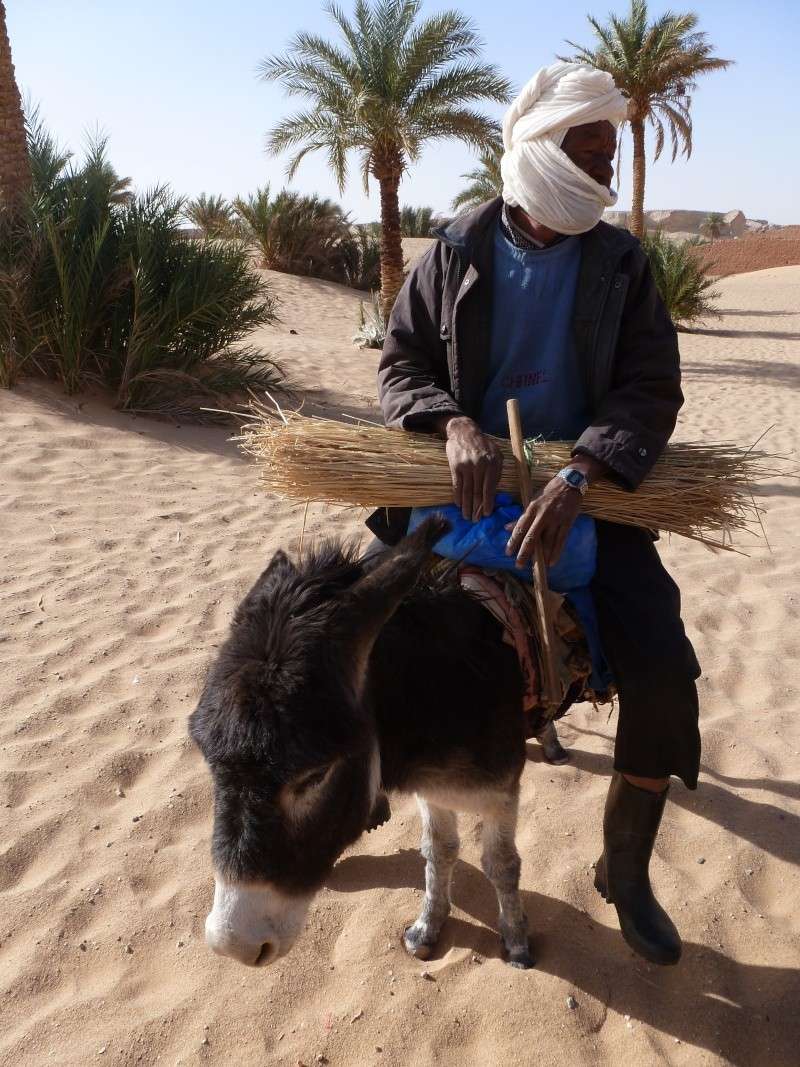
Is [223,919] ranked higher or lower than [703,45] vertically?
lower

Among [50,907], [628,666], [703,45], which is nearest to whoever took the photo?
[628,666]

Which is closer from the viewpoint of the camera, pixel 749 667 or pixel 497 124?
pixel 749 667

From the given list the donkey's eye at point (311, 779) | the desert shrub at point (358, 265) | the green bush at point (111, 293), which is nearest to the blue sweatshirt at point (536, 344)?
the donkey's eye at point (311, 779)

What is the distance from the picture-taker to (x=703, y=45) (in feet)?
65.8

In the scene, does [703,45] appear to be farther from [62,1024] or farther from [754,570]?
[62,1024]

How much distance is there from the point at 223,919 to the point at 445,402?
4.76ft

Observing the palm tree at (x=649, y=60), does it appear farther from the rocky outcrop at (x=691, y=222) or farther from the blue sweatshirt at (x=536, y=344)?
the rocky outcrop at (x=691, y=222)

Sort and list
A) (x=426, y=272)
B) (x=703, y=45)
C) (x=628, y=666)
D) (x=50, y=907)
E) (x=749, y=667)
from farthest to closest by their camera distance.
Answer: (x=703, y=45) → (x=749, y=667) → (x=50, y=907) → (x=426, y=272) → (x=628, y=666)

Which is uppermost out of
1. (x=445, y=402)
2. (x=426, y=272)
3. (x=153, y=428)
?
(x=426, y=272)

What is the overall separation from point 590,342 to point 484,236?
45cm

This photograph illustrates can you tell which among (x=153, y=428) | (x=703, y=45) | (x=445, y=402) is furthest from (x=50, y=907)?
(x=703, y=45)

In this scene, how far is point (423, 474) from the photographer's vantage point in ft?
7.40

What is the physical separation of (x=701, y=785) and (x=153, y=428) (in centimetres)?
625

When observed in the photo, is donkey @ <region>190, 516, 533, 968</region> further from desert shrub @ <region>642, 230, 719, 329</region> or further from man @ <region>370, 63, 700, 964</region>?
desert shrub @ <region>642, 230, 719, 329</region>
